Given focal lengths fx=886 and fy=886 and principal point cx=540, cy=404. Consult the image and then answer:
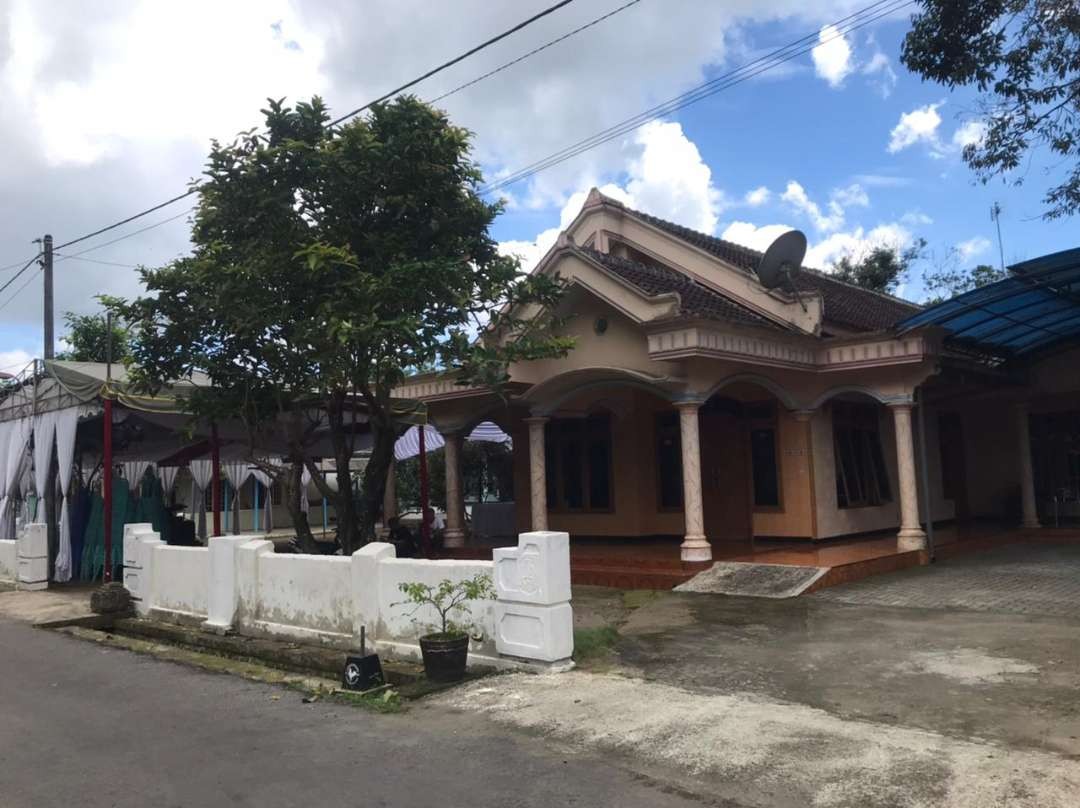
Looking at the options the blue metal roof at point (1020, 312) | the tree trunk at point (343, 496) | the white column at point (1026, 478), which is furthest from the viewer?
the white column at point (1026, 478)

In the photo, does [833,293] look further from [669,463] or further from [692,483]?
[692,483]

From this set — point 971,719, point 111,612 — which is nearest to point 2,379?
point 111,612

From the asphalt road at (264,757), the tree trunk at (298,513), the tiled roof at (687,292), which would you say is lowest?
the asphalt road at (264,757)

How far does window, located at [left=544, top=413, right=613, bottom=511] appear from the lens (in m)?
16.1

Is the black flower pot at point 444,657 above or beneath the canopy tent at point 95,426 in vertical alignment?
beneath

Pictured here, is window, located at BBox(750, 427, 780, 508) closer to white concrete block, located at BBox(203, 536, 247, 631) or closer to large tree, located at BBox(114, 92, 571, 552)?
large tree, located at BBox(114, 92, 571, 552)

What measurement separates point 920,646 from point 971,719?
2.25 meters

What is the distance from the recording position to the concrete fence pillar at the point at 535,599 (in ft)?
24.4

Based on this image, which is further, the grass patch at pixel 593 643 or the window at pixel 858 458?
the window at pixel 858 458

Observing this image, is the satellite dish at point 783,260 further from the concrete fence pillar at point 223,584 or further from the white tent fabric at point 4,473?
the white tent fabric at point 4,473

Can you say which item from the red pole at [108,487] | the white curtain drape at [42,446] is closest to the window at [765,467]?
the red pole at [108,487]

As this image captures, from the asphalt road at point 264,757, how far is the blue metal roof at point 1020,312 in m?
8.42

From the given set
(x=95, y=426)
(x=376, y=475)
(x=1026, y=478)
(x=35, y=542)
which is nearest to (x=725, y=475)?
(x=1026, y=478)

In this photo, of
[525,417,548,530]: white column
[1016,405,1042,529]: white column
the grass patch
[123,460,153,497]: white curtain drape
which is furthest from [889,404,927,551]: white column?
[123,460,153,497]: white curtain drape
